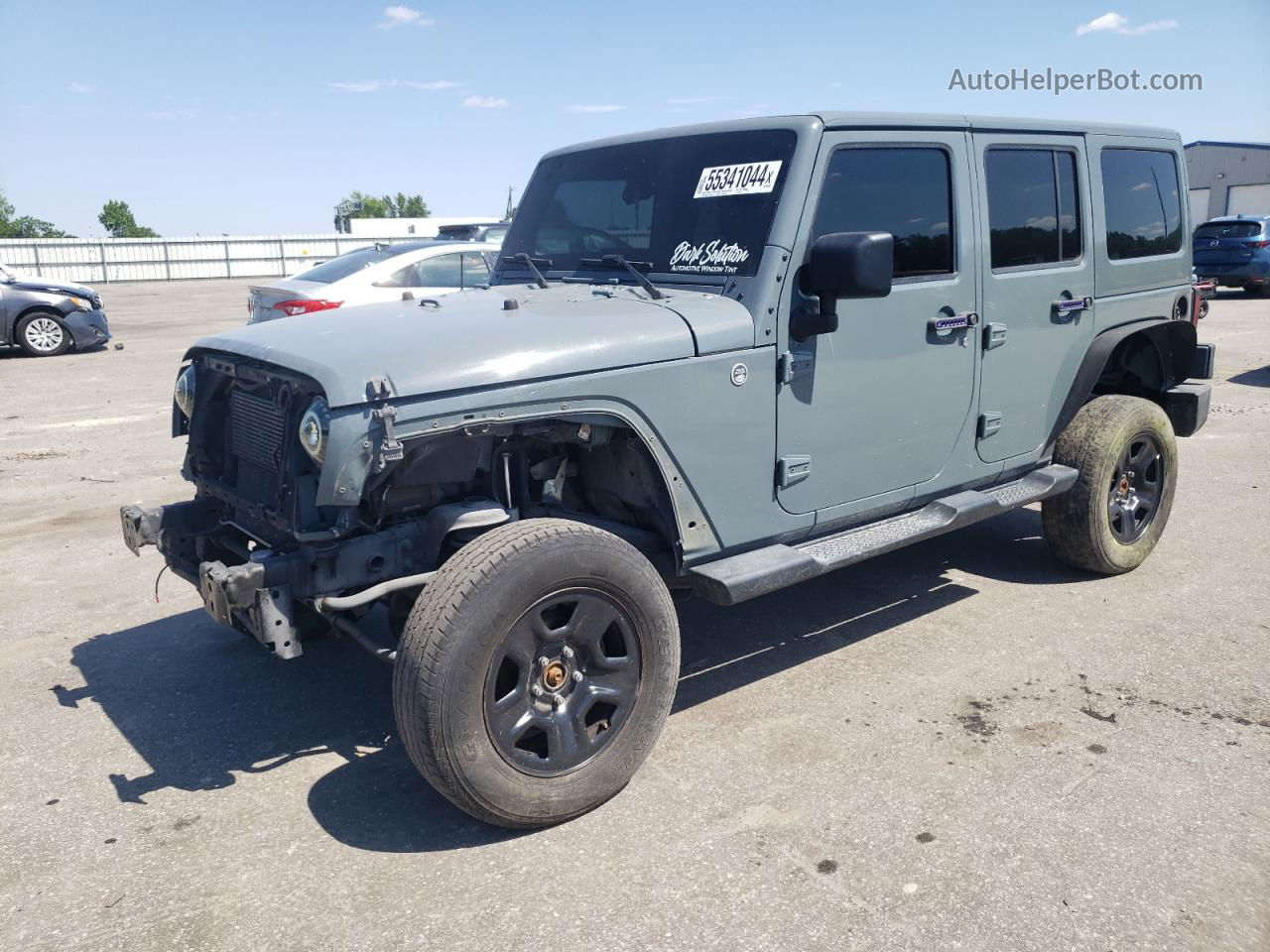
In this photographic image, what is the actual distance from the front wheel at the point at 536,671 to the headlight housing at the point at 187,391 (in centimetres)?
150

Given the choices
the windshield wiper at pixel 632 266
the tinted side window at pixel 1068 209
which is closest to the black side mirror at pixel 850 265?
the windshield wiper at pixel 632 266

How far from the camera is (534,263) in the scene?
4652 millimetres

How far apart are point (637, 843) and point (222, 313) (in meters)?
23.2

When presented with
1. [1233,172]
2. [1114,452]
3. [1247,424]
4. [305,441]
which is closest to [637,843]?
[305,441]

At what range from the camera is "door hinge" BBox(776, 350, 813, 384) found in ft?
12.1

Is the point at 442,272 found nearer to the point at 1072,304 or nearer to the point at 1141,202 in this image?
the point at 1141,202

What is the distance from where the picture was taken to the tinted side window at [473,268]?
10.6 m

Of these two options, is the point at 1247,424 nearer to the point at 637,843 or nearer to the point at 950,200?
the point at 950,200

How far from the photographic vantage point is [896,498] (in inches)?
168

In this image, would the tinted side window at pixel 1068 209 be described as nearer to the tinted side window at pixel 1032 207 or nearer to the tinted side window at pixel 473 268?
the tinted side window at pixel 1032 207

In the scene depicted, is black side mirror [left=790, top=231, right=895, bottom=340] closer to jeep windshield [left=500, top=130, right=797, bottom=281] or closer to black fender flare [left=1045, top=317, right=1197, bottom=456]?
jeep windshield [left=500, top=130, right=797, bottom=281]

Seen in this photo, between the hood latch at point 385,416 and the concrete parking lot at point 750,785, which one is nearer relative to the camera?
the concrete parking lot at point 750,785

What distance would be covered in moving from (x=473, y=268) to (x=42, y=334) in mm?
8066

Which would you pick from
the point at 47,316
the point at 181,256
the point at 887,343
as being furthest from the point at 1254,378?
the point at 181,256
